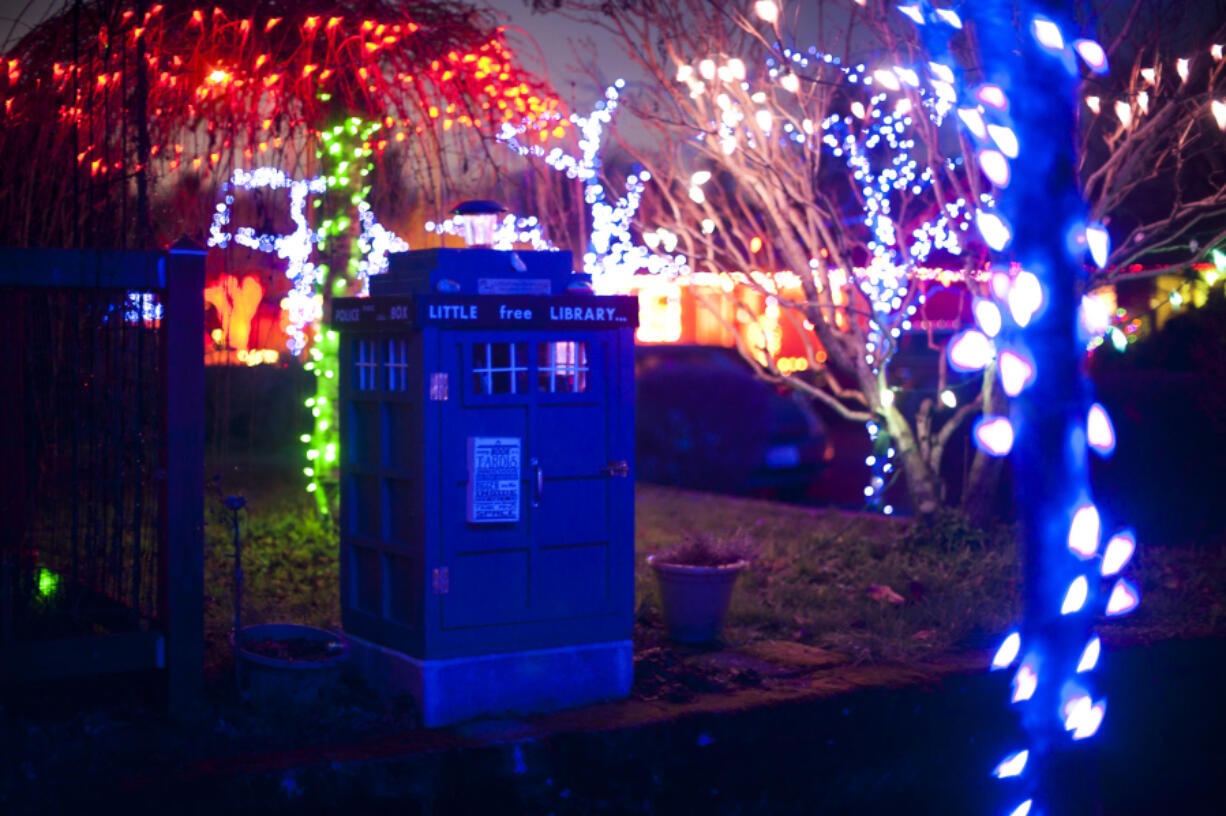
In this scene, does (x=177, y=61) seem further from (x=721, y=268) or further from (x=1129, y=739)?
(x=1129, y=739)

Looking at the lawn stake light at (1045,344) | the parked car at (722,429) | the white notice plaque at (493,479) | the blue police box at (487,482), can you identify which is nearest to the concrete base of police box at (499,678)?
the blue police box at (487,482)

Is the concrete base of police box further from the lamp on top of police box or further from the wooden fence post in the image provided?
the lamp on top of police box

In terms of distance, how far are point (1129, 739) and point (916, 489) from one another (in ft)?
9.14

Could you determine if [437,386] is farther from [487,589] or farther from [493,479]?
[487,589]

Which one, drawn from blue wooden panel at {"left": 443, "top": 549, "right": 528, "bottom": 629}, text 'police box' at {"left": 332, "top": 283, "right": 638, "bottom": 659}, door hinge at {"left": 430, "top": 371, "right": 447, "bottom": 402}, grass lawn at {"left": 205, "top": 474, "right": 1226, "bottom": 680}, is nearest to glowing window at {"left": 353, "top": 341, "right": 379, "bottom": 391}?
text 'police box' at {"left": 332, "top": 283, "right": 638, "bottom": 659}

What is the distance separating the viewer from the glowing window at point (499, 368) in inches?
200

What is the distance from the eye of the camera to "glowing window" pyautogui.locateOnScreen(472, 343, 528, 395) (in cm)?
507

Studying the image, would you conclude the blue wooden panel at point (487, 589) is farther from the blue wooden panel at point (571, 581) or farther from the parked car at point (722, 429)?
the parked car at point (722, 429)

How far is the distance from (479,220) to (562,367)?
→ 0.75 m

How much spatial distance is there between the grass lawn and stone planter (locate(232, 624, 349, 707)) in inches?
13.6

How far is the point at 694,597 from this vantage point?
6.25 m

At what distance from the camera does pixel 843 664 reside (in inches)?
237

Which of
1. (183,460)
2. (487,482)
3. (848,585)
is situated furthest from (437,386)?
(848,585)

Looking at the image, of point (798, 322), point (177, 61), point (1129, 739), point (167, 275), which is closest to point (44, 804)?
point (167, 275)
